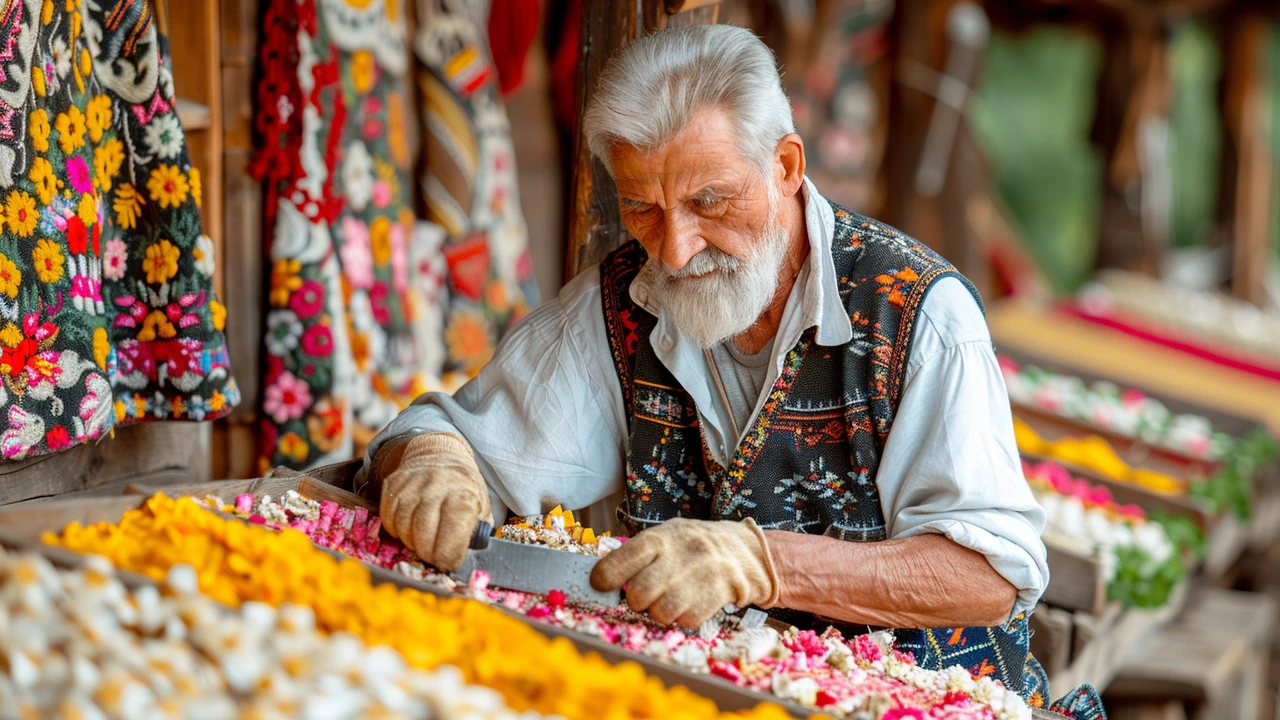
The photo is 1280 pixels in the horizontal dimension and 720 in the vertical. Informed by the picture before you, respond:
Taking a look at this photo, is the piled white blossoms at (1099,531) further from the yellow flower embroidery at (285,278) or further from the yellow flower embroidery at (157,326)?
the yellow flower embroidery at (157,326)

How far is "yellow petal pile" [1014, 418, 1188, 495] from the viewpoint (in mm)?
4148

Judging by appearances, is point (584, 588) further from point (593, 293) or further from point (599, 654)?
point (593, 293)

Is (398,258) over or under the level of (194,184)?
under

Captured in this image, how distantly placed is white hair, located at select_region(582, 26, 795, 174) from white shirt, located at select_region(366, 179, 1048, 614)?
22 cm

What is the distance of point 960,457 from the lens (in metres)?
1.82

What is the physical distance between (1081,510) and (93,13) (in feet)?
10.2

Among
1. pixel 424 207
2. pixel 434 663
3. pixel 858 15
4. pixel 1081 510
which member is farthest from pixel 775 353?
pixel 858 15

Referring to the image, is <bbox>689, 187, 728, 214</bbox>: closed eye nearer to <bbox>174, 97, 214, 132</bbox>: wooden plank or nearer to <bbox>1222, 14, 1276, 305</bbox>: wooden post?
<bbox>174, 97, 214, 132</bbox>: wooden plank

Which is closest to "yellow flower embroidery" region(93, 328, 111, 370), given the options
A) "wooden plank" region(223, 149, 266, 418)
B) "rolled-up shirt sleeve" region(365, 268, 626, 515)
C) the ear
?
"rolled-up shirt sleeve" region(365, 268, 626, 515)

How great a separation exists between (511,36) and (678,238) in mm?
2315

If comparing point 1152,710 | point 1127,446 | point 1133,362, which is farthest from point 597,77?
point 1133,362

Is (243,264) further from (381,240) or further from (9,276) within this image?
(9,276)

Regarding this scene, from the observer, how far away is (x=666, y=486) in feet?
7.18

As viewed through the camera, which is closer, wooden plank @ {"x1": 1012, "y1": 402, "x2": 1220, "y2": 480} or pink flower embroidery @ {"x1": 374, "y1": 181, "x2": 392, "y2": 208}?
pink flower embroidery @ {"x1": 374, "y1": 181, "x2": 392, "y2": 208}
